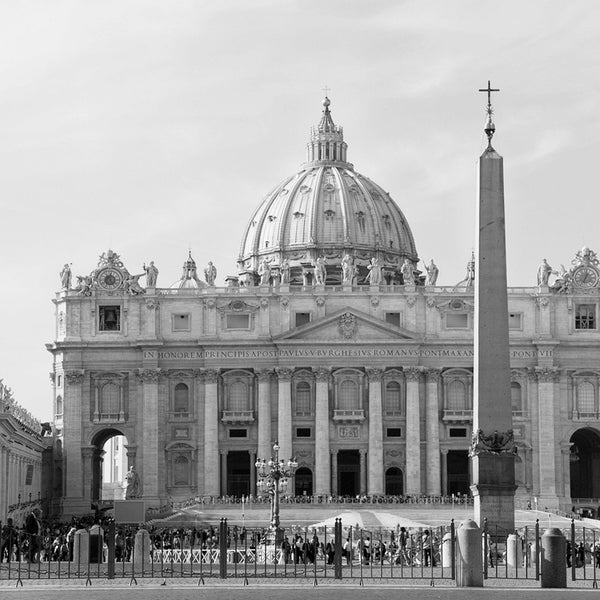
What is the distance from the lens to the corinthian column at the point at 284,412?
112062 mm

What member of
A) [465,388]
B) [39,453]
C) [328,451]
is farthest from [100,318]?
[465,388]

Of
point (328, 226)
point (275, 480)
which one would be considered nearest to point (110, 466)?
point (328, 226)

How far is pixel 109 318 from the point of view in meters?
115

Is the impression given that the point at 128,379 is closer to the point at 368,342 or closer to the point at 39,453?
the point at 39,453

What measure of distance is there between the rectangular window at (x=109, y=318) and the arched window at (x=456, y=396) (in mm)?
22786

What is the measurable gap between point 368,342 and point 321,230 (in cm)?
4055

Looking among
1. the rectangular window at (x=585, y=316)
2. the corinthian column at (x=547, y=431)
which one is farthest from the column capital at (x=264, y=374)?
the rectangular window at (x=585, y=316)

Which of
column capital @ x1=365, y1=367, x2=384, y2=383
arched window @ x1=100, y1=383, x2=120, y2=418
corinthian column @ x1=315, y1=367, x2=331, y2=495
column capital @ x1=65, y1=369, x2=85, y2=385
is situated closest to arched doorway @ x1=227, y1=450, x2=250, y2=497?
corinthian column @ x1=315, y1=367, x2=331, y2=495

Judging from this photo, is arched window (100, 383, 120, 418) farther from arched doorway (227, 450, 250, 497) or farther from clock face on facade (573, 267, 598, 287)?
clock face on facade (573, 267, 598, 287)

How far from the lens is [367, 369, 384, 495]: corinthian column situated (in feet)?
367

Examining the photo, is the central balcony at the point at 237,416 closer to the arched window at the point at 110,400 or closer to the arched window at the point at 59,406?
the arched window at the point at 110,400

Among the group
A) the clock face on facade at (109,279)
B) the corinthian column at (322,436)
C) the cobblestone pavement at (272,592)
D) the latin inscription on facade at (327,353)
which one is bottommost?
the cobblestone pavement at (272,592)

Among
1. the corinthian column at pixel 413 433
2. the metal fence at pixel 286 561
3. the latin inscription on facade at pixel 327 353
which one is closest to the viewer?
the metal fence at pixel 286 561

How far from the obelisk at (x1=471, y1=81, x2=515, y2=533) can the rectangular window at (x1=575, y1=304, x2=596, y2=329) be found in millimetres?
68339
